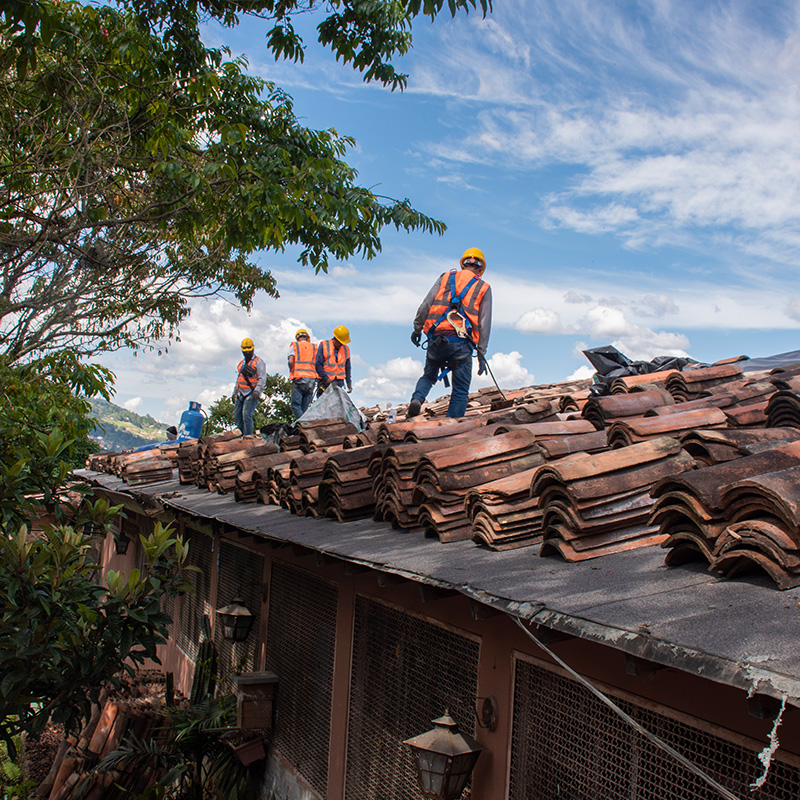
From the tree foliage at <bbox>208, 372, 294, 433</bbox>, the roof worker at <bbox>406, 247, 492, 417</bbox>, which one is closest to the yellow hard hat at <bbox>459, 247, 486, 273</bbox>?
the roof worker at <bbox>406, 247, 492, 417</bbox>

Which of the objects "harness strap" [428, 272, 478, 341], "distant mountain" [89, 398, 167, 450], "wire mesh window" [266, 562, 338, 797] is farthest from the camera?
"distant mountain" [89, 398, 167, 450]

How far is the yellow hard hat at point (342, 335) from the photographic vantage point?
490 inches

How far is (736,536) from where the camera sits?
272cm

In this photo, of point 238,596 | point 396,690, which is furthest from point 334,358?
point 396,690

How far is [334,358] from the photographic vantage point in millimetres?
12375

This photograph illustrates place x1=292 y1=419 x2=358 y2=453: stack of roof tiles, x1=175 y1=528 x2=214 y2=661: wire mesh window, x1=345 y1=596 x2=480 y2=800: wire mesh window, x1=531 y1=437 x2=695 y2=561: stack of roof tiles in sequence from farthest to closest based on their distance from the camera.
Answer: x1=175 y1=528 x2=214 y2=661: wire mesh window < x1=292 y1=419 x2=358 y2=453: stack of roof tiles < x1=345 y1=596 x2=480 y2=800: wire mesh window < x1=531 y1=437 x2=695 y2=561: stack of roof tiles

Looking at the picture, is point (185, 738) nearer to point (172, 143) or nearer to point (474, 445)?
point (474, 445)

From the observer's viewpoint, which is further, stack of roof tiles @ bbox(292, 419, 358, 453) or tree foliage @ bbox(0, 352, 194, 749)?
stack of roof tiles @ bbox(292, 419, 358, 453)

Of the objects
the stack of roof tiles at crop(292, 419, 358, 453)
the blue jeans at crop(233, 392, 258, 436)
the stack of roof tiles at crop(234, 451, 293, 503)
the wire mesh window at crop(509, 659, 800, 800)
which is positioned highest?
the blue jeans at crop(233, 392, 258, 436)

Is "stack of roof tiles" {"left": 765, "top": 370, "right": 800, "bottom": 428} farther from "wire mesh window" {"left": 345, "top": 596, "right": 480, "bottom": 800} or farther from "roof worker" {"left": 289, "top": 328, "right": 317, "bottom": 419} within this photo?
"roof worker" {"left": 289, "top": 328, "right": 317, "bottom": 419}

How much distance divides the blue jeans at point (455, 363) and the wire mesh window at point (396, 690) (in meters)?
3.89

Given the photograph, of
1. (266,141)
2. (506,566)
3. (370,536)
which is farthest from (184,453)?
(506,566)

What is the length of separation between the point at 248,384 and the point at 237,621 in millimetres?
6847

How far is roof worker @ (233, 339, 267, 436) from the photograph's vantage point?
44.7 feet
